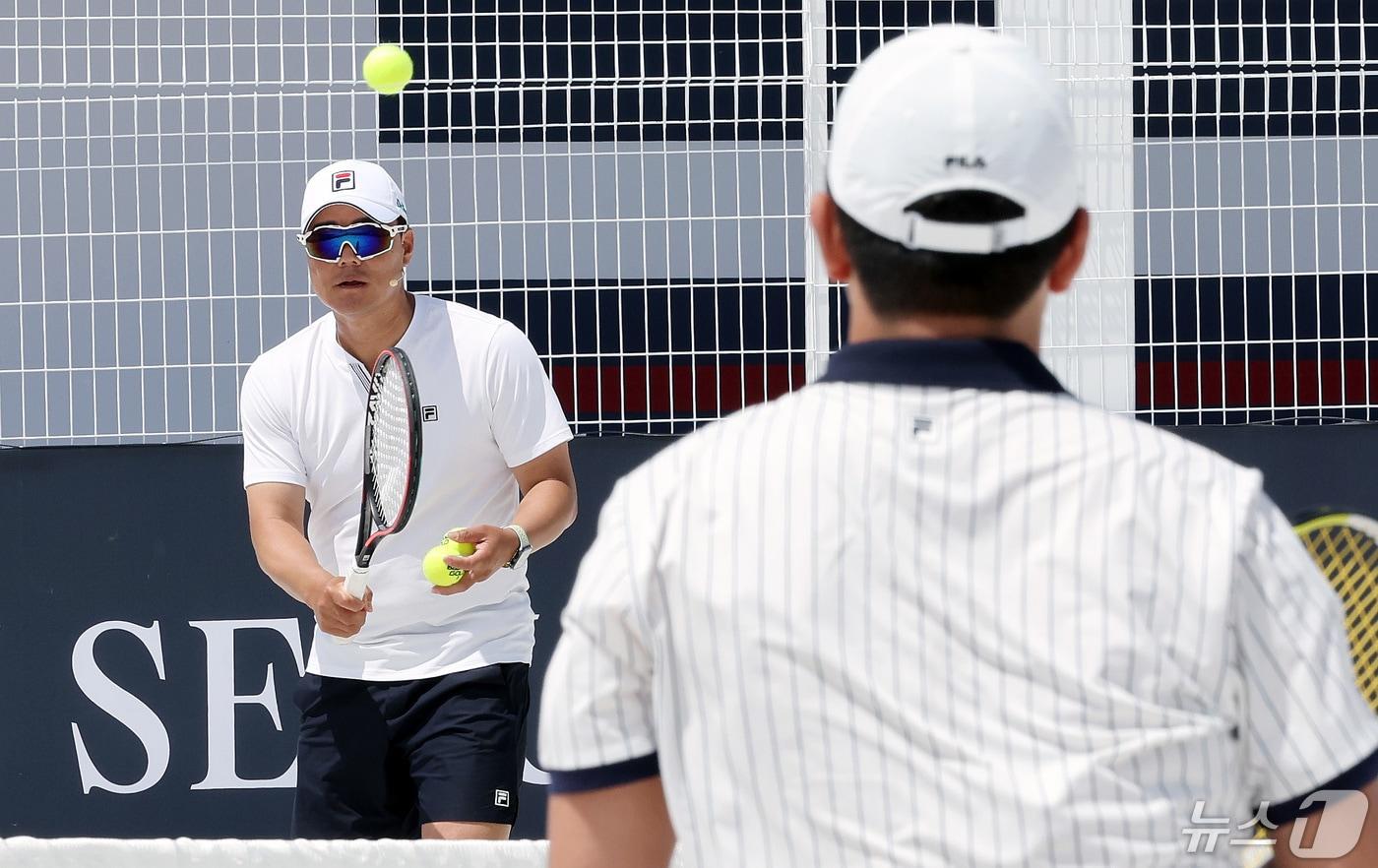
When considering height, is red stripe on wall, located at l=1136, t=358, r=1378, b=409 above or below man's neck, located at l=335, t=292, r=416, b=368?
below

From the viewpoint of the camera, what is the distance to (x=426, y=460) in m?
3.35

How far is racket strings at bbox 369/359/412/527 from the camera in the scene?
3.25 meters

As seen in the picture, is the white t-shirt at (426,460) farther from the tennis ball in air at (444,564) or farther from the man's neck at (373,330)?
the tennis ball in air at (444,564)

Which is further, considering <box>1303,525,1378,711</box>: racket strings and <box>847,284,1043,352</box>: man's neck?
<box>1303,525,1378,711</box>: racket strings

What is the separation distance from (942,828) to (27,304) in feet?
13.2

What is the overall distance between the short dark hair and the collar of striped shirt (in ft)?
0.09

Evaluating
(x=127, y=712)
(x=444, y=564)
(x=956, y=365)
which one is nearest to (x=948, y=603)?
(x=956, y=365)

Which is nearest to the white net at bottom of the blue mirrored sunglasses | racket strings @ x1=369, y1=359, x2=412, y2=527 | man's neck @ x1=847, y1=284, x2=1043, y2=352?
racket strings @ x1=369, y1=359, x2=412, y2=527

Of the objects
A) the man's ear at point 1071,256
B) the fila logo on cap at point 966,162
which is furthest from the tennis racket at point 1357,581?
the fila logo on cap at point 966,162

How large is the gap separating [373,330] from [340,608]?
62 centimetres

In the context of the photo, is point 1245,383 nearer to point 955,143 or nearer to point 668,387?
point 668,387

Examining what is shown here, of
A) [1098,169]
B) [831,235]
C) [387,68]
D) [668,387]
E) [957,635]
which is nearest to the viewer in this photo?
[957,635]

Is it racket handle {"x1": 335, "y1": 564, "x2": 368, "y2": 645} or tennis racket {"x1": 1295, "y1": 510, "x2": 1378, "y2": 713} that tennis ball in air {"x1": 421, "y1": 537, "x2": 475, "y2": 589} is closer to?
racket handle {"x1": 335, "y1": 564, "x2": 368, "y2": 645}

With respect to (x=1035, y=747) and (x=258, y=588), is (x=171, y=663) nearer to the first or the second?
(x=258, y=588)
